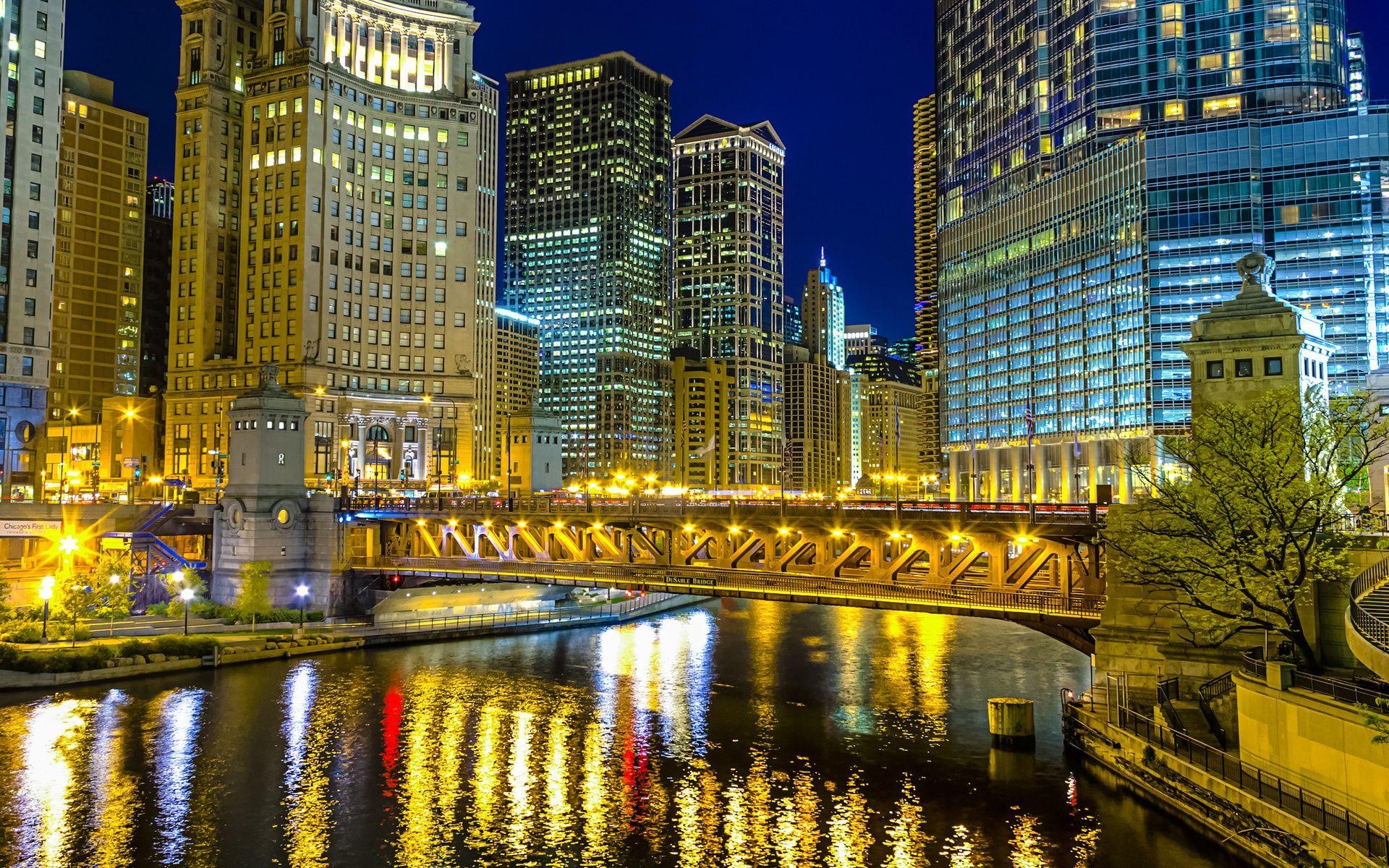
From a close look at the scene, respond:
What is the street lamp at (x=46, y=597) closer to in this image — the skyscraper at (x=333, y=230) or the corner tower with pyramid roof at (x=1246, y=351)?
the skyscraper at (x=333, y=230)

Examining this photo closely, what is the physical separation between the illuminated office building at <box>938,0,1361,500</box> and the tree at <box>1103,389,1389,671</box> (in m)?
93.7

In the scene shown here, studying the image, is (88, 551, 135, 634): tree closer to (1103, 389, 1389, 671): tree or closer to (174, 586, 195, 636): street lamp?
(174, 586, 195, 636): street lamp

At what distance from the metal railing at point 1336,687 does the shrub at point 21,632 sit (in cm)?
7048

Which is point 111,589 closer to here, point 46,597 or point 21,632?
point 21,632

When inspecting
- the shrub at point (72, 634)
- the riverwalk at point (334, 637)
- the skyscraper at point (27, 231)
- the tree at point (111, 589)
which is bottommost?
the riverwalk at point (334, 637)

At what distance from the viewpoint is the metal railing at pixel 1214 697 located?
40.5m

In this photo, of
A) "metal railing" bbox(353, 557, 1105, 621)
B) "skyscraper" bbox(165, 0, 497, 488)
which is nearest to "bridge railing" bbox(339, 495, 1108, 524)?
"metal railing" bbox(353, 557, 1105, 621)

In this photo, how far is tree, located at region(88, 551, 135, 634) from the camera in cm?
7412

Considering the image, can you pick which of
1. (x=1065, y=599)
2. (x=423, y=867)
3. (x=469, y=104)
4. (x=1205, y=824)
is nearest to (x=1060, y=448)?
(x=469, y=104)

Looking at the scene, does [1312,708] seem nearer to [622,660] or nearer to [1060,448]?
[622,660]

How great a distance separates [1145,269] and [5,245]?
14595 centimetres

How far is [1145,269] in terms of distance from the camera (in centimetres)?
15375

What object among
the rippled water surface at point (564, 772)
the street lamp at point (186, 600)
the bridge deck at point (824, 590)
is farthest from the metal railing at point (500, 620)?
the bridge deck at point (824, 590)

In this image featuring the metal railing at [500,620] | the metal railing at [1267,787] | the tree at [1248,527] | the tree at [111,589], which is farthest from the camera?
the metal railing at [500,620]
